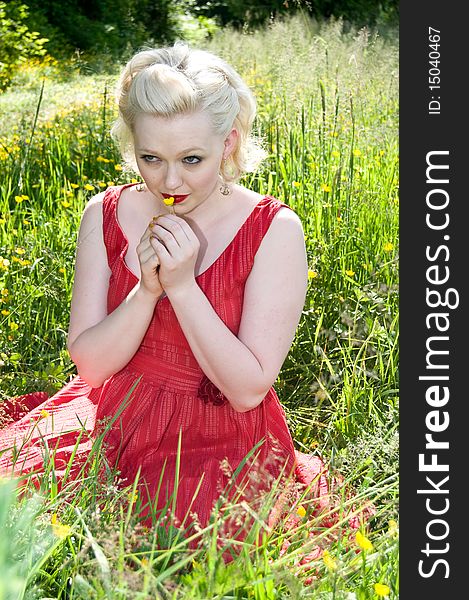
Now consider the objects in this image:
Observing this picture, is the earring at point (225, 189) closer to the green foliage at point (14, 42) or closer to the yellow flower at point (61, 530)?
the yellow flower at point (61, 530)

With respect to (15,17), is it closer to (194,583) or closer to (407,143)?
(407,143)

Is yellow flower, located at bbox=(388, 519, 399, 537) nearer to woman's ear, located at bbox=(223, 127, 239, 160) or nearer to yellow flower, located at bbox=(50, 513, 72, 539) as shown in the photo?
yellow flower, located at bbox=(50, 513, 72, 539)

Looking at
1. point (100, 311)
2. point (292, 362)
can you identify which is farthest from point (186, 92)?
point (292, 362)

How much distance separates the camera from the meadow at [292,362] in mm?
1506

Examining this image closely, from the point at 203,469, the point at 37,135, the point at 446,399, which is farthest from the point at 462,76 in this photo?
the point at 37,135

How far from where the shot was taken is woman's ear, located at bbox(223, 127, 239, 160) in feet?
7.09

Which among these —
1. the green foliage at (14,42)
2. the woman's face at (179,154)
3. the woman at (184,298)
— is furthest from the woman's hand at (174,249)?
the green foliage at (14,42)

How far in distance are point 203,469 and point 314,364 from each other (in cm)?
80

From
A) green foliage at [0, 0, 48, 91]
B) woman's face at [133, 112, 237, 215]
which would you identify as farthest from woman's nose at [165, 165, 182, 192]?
green foliage at [0, 0, 48, 91]

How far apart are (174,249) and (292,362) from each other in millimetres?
1012

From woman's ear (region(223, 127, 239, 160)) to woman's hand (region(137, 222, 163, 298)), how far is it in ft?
1.09

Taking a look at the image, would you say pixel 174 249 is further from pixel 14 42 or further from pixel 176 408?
pixel 14 42

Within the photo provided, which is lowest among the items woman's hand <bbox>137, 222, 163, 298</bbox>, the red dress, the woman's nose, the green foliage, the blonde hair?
the red dress

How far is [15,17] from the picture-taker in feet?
38.9
